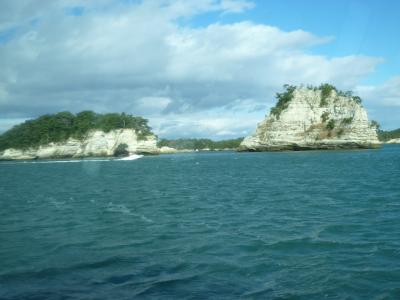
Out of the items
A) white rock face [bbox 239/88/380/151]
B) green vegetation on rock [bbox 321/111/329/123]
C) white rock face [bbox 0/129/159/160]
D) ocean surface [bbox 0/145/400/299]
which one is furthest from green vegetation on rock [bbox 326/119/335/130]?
ocean surface [bbox 0/145/400/299]

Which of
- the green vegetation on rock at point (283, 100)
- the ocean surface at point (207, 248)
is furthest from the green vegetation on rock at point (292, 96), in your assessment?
the ocean surface at point (207, 248)

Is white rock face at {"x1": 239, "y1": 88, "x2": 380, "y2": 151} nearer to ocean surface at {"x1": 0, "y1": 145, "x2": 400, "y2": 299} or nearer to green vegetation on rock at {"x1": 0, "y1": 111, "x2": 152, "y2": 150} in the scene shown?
green vegetation on rock at {"x1": 0, "y1": 111, "x2": 152, "y2": 150}

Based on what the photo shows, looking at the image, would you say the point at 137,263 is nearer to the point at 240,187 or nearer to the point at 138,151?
the point at 240,187

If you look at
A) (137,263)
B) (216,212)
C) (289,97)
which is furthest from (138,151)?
(137,263)

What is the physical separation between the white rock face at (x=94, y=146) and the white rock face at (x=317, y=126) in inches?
1463

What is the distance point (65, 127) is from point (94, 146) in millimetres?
12594

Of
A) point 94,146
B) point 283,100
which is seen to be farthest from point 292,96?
point 94,146

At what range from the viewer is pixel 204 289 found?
1108 cm

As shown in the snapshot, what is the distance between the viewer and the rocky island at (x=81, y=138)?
135 m

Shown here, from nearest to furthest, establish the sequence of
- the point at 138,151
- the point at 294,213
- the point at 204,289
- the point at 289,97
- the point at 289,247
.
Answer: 1. the point at 204,289
2. the point at 289,247
3. the point at 294,213
4. the point at 289,97
5. the point at 138,151

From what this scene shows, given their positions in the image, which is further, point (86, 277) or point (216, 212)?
point (216, 212)

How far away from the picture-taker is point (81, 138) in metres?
137

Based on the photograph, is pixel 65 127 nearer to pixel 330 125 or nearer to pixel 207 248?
pixel 330 125

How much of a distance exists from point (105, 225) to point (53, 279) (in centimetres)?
779
